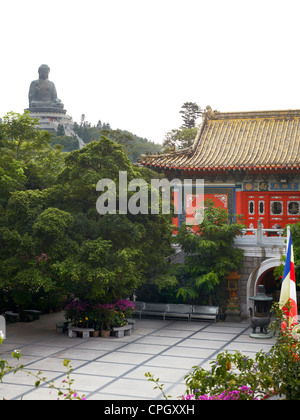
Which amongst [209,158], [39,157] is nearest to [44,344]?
[39,157]

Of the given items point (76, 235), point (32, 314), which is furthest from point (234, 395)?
point (32, 314)

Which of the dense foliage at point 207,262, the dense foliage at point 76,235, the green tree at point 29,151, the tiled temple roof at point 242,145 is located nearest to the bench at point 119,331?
the dense foliage at point 76,235

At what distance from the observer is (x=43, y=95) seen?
227 ft

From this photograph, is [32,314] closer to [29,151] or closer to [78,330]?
[78,330]

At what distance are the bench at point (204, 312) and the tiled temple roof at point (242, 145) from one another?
5.44m

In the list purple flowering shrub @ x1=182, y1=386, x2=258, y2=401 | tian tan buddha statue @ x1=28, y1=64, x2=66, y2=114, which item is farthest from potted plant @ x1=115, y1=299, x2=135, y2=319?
tian tan buddha statue @ x1=28, y1=64, x2=66, y2=114

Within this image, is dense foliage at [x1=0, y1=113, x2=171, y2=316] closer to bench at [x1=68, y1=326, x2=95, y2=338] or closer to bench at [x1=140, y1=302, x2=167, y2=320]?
bench at [x1=68, y1=326, x2=95, y2=338]

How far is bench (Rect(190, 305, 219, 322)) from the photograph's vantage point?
20719mm

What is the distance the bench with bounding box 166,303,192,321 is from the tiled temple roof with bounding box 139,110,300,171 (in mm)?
5397

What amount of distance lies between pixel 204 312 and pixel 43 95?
53060 mm

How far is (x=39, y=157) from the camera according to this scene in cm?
2236

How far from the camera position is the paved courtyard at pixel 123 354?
493 inches
